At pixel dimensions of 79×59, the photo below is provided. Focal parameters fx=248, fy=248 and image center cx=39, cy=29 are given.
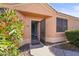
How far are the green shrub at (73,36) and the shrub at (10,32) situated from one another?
103cm

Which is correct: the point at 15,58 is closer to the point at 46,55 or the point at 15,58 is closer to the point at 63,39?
the point at 46,55

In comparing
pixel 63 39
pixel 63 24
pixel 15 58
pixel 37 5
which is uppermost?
pixel 37 5

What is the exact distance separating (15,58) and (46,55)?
0.65 metres

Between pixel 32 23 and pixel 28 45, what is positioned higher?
pixel 32 23

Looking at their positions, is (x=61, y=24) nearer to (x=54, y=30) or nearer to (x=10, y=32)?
(x=54, y=30)

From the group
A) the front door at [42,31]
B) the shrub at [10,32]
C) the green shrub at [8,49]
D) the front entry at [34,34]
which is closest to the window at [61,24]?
the front door at [42,31]

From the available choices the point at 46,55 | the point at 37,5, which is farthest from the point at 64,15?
the point at 46,55

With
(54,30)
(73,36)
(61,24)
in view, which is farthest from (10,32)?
(73,36)

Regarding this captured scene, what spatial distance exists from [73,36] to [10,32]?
1596 mm

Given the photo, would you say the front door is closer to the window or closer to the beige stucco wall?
the beige stucco wall

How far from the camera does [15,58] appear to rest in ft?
16.6

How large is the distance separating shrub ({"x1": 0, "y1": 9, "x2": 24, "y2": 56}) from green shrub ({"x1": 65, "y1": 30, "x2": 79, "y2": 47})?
3.37 feet

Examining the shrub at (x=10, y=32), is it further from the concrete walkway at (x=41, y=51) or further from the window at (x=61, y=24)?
the window at (x=61, y=24)

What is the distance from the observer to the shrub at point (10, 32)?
16.3 feet
